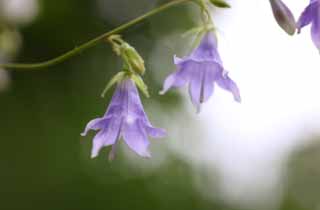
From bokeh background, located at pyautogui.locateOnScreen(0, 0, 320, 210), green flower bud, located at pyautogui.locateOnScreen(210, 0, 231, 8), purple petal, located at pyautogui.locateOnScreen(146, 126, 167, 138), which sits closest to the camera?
green flower bud, located at pyautogui.locateOnScreen(210, 0, 231, 8)

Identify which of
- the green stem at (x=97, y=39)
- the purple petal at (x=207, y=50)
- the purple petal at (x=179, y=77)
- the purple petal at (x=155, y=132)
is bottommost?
the purple petal at (x=155, y=132)

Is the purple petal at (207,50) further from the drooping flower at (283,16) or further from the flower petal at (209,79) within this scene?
the drooping flower at (283,16)

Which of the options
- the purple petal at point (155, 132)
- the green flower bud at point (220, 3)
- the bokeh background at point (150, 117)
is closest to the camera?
the green flower bud at point (220, 3)

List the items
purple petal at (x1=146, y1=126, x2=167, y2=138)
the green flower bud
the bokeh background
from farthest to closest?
the bokeh background → purple petal at (x1=146, y1=126, x2=167, y2=138) → the green flower bud

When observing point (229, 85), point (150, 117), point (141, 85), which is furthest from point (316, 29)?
point (150, 117)

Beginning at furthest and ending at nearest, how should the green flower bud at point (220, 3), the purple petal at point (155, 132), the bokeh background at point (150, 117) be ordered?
the bokeh background at point (150, 117)
the purple petal at point (155, 132)
the green flower bud at point (220, 3)

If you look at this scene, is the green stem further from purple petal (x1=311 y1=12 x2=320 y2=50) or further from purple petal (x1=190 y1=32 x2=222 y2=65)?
purple petal (x1=311 y1=12 x2=320 y2=50)

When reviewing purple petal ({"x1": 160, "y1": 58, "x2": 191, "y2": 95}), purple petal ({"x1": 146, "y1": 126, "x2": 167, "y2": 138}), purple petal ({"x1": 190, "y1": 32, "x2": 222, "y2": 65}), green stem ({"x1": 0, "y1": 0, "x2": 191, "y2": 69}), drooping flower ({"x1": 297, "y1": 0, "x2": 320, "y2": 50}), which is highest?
green stem ({"x1": 0, "y1": 0, "x2": 191, "y2": 69})

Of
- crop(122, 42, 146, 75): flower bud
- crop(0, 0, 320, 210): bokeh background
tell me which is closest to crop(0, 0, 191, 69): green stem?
crop(122, 42, 146, 75): flower bud

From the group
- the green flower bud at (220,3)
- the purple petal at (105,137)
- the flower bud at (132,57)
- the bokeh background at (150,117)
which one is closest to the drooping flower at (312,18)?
the green flower bud at (220,3)
